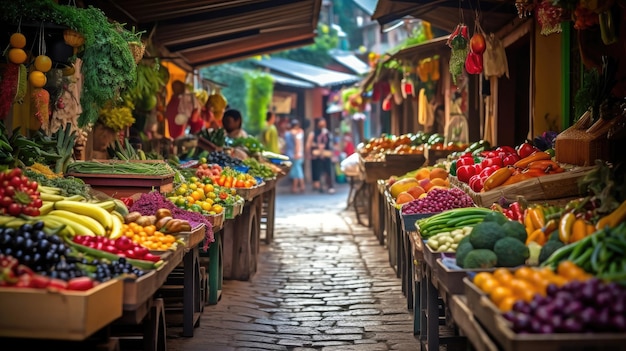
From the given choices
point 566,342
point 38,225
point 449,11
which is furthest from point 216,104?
point 566,342

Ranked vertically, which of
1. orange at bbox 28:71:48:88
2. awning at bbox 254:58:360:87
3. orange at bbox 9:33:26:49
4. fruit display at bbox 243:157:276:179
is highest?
awning at bbox 254:58:360:87

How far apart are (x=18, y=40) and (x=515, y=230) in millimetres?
3874

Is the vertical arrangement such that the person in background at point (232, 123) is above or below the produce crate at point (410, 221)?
above

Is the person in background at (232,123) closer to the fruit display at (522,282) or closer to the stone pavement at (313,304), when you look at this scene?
the stone pavement at (313,304)

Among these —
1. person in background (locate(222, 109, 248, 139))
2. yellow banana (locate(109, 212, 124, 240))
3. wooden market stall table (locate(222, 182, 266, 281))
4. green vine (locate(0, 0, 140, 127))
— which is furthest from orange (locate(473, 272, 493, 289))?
person in background (locate(222, 109, 248, 139))

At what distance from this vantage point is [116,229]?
5.99 meters

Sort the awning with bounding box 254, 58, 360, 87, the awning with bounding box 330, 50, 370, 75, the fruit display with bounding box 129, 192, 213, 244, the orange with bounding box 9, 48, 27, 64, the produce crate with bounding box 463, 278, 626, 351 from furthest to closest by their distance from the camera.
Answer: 1. the awning with bounding box 330, 50, 370, 75
2. the awning with bounding box 254, 58, 360, 87
3. the fruit display with bounding box 129, 192, 213, 244
4. the orange with bounding box 9, 48, 27, 64
5. the produce crate with bounding box 463, 278, 626, 351

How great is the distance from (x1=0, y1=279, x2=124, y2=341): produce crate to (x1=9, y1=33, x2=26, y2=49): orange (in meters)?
2.86

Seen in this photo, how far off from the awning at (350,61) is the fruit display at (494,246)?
90.9 ft

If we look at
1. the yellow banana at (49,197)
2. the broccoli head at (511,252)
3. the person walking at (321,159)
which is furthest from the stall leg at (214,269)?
the person walking at (321,159)

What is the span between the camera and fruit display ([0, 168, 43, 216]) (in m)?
5.43

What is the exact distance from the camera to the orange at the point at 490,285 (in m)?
4.41

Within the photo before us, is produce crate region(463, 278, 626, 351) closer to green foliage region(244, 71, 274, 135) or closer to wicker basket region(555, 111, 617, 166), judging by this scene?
wicker basket region(555, 111, 617, 166)

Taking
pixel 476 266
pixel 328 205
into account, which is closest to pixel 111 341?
pixel 476 266
